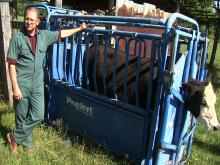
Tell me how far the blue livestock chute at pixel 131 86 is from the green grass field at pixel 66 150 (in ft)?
0.47

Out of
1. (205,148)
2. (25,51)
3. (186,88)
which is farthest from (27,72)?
(205,148)

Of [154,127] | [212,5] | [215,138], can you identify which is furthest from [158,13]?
[154,127]

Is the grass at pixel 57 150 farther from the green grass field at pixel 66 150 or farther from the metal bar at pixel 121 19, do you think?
the metal bar at pixel 121 19

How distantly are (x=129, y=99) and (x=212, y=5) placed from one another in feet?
32.6

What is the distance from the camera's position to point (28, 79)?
13.8 ft

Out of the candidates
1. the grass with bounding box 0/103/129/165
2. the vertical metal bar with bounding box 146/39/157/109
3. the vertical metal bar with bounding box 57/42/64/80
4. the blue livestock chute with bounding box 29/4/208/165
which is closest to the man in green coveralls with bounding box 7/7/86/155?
the grass with bounding box 0/103/129/165

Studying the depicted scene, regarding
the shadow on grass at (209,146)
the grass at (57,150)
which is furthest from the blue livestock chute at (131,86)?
the shadow on grass at (209,146)

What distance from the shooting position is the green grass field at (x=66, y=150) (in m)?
4.24

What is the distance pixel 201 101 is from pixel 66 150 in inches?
70.6

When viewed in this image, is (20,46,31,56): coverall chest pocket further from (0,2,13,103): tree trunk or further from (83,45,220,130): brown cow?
(0,2,13,103): tree trunk

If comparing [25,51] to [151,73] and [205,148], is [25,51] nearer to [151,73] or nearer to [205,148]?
[151,73]

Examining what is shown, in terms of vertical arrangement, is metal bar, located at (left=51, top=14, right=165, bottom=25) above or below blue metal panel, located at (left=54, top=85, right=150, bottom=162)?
above

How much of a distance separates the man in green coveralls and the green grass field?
0.20 metres

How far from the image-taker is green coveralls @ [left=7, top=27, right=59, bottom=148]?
13.4 feet
